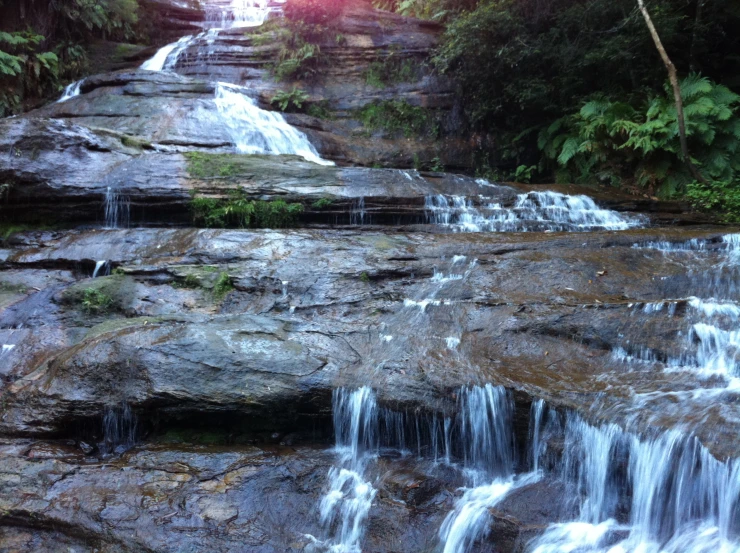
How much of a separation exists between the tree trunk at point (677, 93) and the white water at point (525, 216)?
1.81m

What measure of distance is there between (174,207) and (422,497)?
6.31 metres

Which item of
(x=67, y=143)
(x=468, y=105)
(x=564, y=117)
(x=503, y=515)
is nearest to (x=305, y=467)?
(x=503, y=515)

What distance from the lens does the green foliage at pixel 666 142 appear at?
9.91 m

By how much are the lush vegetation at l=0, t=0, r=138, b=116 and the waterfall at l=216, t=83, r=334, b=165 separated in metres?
4.14

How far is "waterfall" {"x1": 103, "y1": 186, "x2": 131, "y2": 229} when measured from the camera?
8.80 meters

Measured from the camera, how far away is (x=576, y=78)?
11898mm

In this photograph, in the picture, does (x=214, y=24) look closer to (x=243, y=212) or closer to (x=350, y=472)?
(x=243, y=212)

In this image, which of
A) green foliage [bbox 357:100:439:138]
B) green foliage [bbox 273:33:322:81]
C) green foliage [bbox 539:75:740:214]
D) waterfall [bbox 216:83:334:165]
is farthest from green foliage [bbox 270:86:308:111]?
green foliage [bbox 539:75:740:214]

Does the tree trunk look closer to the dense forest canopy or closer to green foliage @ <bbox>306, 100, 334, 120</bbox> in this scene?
the dense forest canopy

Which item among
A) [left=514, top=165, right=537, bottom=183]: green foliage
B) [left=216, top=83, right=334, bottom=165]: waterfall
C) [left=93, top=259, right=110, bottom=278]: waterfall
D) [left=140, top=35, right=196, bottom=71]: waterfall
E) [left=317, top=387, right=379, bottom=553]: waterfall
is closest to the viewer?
[left=317, top=387, right=379, bottom=553]: waterfall

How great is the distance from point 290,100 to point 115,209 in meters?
6.36

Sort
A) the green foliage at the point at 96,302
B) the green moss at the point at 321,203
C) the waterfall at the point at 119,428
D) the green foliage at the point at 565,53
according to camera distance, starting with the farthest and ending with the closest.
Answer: the green foliage at the point at 565,53
the green moss at the point at 321,203
the green foliage at the point at 96,302
the waterfall at the point at 119,428

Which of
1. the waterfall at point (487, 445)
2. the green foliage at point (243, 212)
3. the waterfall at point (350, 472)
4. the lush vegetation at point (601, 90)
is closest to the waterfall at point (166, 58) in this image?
the lush vegetation at point (601, 90)

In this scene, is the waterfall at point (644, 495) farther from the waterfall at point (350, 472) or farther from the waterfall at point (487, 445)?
the waterfall at point (350, 472)
